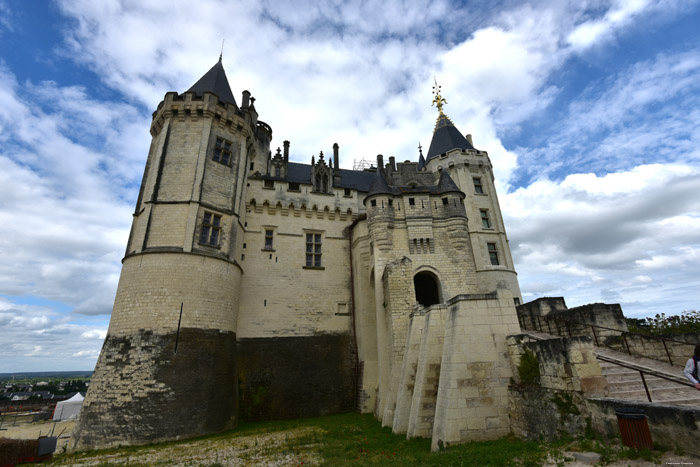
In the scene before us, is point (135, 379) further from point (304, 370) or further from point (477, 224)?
point (477, 224)

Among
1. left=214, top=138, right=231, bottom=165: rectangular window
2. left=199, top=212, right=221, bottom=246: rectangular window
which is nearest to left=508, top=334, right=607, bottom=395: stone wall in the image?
left=199, top=212, right=221, bottom=246: rectangular window

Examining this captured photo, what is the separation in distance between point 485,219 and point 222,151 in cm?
1526

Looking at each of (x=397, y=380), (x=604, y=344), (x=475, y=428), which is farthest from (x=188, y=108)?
(x=604, y=344)

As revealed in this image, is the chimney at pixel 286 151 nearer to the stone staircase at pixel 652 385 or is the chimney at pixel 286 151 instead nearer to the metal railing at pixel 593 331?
the metal railing at pixel 593 331

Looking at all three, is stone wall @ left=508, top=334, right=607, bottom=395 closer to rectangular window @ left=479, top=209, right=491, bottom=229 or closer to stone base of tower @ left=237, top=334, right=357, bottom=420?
stone base of tower @ left=237, top=334, right=357, bottom=420

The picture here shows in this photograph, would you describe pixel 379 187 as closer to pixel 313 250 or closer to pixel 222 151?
pixel 313 250

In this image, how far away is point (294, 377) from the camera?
15820 millimetres

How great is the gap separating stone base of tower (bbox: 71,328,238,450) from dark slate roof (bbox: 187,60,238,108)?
40.3 ft

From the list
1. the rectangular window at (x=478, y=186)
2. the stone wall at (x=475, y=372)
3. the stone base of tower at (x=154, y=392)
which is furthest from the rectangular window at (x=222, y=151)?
the rectangular window at (x=478, y=186)

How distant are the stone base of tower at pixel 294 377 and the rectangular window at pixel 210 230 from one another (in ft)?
17.0

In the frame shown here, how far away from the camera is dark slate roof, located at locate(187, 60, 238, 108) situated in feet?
58.0

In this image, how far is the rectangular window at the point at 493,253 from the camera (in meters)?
18.2

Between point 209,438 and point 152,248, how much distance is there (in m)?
7.68

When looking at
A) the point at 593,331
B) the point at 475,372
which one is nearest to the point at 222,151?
the point at 475,372
